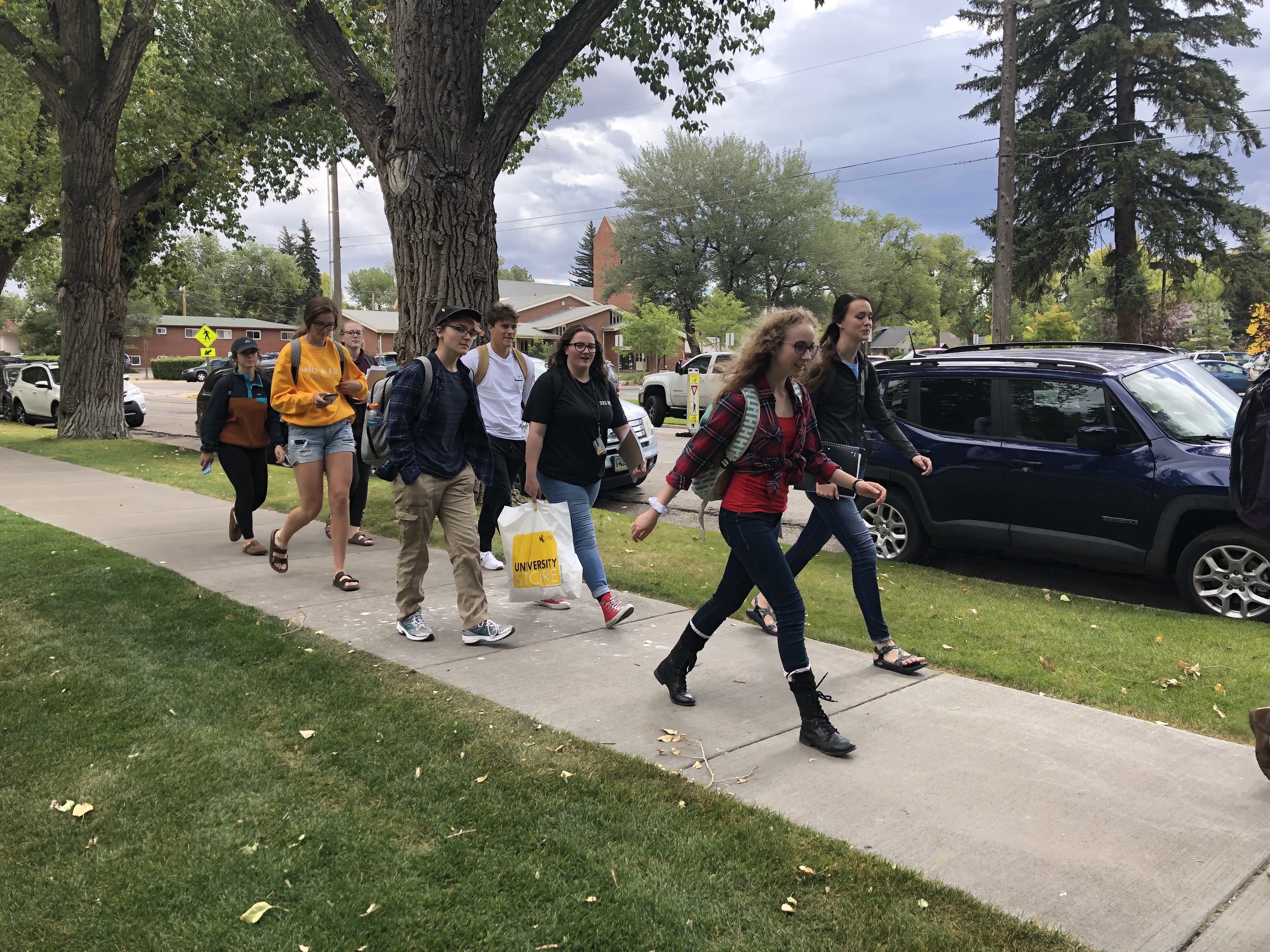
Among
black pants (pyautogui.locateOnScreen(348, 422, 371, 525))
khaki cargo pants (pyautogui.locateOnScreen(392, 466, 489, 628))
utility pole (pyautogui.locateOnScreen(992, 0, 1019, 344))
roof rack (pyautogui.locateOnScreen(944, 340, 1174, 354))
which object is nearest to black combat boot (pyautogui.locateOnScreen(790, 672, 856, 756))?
khaki cargo pants (pyautogui.locateOnScreen(392, 466, 489, 628))

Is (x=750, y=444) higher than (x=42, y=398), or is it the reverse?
(x=750, y=444)

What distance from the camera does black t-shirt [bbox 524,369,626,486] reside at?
5.28 m

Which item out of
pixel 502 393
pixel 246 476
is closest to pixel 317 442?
pixel 502 393

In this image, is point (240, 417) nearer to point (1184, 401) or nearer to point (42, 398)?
point (1184, 401)

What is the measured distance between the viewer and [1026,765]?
3574 mm

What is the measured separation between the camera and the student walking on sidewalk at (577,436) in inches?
208

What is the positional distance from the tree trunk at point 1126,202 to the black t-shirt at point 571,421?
84.5 ft

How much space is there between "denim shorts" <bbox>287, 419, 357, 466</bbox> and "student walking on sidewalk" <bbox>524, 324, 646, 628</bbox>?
5.64ft

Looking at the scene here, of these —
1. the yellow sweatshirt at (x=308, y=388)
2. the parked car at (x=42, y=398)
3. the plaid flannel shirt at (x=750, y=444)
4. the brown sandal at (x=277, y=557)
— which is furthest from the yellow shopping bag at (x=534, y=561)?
the parked car at (x=42, y=398)

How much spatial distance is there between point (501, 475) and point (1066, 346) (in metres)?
4.74

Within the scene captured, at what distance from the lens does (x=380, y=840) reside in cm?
298

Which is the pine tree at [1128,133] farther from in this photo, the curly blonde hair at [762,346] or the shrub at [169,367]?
the shrub at [169,367]

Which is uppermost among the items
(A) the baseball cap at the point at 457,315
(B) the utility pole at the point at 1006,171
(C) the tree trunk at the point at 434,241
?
(B) the utility pole at the point at 1006,171

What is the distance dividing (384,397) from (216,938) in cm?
335
